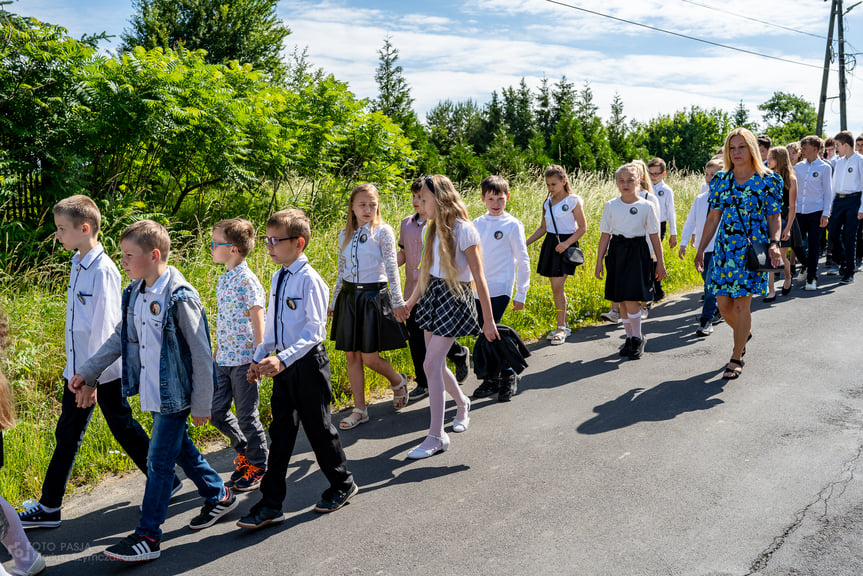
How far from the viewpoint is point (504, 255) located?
5949 millimetres

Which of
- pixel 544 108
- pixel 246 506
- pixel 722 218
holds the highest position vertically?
pixel 544 108

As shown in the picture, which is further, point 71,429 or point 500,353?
point 500,353

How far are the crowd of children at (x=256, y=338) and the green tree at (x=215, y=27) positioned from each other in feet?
82.2

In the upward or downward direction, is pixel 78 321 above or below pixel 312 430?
above

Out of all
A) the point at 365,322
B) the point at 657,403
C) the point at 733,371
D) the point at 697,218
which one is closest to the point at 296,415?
the point at 365,322

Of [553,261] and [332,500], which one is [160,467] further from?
[553,261]

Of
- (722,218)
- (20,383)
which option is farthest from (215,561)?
(722,218)

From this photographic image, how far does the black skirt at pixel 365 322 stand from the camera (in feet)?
17.6

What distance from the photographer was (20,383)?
5664 millimetres

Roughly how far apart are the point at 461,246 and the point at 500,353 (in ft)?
3.94

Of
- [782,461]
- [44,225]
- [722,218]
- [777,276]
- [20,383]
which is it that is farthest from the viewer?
[777,276]

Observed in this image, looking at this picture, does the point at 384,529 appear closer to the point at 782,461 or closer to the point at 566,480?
the point at 566,480

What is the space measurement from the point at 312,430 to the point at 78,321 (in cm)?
149

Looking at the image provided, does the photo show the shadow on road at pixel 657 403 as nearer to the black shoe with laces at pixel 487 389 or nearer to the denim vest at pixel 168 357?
the black shoe with laces at pixel 487 389
